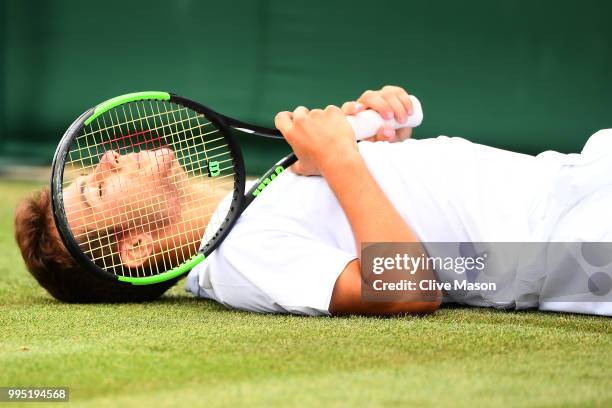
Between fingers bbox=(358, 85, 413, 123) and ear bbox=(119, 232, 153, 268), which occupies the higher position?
fingers bbox=(358, 85, 413, 123)

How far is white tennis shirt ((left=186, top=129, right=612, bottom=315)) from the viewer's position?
2.26 metres

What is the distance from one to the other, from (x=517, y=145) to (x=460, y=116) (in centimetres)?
31

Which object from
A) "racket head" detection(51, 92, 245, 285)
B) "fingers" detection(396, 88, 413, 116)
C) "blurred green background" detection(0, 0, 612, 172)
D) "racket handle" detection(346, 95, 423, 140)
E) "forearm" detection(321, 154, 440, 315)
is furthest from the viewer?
"blurred green background" detection(0, 0, 612, 172)

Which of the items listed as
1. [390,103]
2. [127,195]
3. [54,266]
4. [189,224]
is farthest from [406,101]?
[54,266]

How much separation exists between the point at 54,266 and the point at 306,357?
2.93 feet

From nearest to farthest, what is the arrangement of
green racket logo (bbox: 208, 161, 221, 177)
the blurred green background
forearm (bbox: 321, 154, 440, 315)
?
forearm (bbox: 321, 154, 440, 315), green racket logo (bbox: 208, 161, 221, 177), the blurred green background

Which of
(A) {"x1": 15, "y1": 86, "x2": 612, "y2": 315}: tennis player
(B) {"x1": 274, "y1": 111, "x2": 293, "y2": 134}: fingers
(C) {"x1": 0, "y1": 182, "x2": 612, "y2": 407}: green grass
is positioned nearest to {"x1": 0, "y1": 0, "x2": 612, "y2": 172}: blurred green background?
(A) {"x1": 15, "y1": 86, "x2": 612, "y2": 315}: tennis player

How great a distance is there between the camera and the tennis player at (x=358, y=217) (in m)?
2.26

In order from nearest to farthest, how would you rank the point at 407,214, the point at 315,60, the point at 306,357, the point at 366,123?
the point at 306,357 → the point at 407,214 → the point at 366,123 → the point at 315,60

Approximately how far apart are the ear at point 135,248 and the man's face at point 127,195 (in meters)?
0.01

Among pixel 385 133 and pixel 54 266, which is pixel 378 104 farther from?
pixel 54 266

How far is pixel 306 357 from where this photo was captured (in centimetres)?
183

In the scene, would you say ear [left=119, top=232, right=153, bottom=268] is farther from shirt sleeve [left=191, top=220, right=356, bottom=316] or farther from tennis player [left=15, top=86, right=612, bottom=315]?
shirt sleeve [left=191, top=220, right=356, bottom=316]

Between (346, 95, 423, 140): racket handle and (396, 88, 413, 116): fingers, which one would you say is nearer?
(346, 95, 423, 140): racket handle
